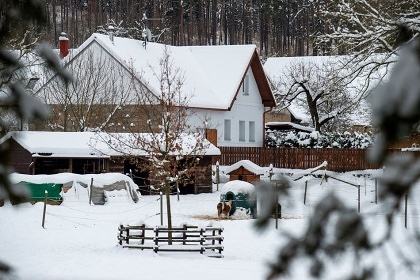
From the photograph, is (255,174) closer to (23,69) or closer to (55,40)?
(23,69)

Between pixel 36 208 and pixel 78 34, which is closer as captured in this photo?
pixel 36 208

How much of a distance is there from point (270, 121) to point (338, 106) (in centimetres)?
795

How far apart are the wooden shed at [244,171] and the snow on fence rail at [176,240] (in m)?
12.0

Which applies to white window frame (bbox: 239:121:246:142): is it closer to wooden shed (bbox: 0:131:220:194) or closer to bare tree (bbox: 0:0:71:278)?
wooden shed (bbox: 0:131:220:194)

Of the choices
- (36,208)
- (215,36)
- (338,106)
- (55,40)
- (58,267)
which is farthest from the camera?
(215,36)

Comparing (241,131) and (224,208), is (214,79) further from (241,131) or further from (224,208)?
(224,208)

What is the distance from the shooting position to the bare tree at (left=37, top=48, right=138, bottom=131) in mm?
41094

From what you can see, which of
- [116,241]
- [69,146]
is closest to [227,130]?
[69,146]

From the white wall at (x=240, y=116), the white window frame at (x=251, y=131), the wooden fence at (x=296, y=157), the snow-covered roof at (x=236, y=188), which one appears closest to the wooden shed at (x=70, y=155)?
the snow-covered roof at (x=236, y=188)

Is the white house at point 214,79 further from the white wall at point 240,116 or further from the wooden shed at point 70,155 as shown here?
the wooden shed at point 70,155

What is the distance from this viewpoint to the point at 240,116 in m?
47.6

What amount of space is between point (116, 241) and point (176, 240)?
7.35ft

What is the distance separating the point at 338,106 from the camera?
175ft

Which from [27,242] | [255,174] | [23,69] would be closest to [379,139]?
[23,69]
